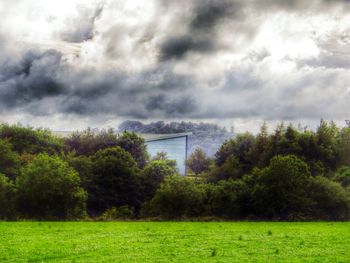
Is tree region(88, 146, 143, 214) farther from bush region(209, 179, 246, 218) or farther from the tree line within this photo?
bush region(209, 179, 246, 218)

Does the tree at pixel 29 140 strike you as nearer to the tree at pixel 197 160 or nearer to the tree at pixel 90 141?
the tree at pixel 90 141

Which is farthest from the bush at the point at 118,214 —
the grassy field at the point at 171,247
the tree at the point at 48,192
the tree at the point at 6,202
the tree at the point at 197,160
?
the tree at the point at 197,160

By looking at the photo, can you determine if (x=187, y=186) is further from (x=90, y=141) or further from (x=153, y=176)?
(x=90, y=141)

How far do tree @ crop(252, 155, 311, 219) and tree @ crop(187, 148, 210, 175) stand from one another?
2298 inches

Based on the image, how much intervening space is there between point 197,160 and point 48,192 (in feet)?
244

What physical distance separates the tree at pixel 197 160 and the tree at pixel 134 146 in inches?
1401

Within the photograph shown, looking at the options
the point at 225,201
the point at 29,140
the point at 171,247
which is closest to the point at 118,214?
the point at 225,201

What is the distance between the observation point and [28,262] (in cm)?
2084

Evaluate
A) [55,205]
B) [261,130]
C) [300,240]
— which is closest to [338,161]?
[261,130]

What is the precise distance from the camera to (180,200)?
51.9 meters

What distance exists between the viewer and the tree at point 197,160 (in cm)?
11506

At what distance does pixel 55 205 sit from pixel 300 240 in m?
27.9

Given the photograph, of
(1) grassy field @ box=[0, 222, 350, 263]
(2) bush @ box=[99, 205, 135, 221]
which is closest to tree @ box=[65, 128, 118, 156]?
(2) bush @ box=[99, 205, 135, 221]

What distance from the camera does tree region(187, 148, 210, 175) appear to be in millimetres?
115062
